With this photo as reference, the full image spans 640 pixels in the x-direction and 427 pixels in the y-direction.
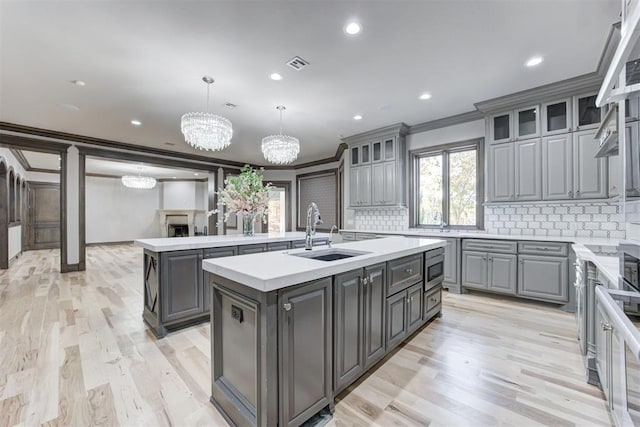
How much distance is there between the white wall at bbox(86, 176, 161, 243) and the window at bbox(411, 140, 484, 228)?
10838mm

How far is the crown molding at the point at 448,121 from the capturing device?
14.7ft

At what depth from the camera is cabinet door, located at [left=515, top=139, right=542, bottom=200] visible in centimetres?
372

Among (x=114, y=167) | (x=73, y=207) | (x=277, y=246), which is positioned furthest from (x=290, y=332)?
(x=114, y=167)

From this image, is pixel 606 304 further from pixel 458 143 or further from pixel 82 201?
pixel 82 201

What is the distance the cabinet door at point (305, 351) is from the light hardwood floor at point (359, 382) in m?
0.26

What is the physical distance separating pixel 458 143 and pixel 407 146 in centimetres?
94

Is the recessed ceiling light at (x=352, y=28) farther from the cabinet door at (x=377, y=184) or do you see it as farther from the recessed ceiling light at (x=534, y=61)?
the cabinet door at (x=377, y=184)

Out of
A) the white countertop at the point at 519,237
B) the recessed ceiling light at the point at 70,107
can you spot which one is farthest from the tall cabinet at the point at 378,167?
the recessed ceiling light at the point at 70,107

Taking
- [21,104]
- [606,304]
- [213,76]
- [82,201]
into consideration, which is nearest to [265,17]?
[213,76]

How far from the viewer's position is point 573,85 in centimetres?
338

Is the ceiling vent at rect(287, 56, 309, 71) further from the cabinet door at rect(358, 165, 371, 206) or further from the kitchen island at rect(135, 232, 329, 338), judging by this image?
the cabinet door at rect(358, 165, 371, 206)

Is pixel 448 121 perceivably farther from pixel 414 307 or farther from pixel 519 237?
pixel 414 307

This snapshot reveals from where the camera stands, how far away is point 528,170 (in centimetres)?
379

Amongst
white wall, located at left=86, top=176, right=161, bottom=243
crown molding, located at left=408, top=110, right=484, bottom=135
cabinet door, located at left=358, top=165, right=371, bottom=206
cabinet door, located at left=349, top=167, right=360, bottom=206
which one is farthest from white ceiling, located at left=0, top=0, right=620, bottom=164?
white wall, located at left=86, top=176, right=161, bottom=243
